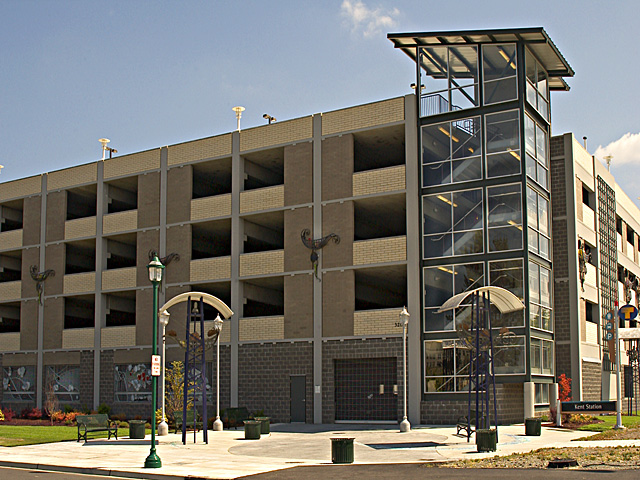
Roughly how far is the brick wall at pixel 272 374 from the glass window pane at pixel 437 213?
28.4ft

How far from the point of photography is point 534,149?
37.5 m

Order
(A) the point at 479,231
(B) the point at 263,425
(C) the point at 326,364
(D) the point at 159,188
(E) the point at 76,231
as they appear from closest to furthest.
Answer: (B) the point at 263,425 → (A) the point at 479,231 → (C) the point at 326,364 → (D) the point at 159,188 → (E) the point at 76,231

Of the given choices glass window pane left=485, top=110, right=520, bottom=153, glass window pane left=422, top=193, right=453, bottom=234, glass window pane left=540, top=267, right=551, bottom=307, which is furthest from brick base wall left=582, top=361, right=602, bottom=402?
Result: glass window pane left=485, top=110, right=520, bottom=153

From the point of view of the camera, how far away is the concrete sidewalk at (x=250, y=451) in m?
21.2

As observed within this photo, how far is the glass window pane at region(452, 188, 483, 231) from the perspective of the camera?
36094mm

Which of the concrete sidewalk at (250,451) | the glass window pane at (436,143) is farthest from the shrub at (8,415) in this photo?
the glass window pane at (436,143)

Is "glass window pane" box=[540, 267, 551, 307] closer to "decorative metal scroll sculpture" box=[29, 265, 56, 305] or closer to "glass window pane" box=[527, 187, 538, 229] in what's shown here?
"glass window pane" box=[527, 187, 538, 229]

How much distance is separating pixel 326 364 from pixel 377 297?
6.55 meters

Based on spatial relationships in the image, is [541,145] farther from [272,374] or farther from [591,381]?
[272,374]

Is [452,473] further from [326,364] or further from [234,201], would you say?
[234,201]

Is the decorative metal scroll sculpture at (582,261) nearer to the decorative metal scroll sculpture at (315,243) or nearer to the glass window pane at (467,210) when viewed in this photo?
the glass window pane at (467,210)

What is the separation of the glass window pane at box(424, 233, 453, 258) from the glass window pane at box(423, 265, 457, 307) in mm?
644

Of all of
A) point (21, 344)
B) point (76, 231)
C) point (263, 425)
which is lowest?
point (263, 425)

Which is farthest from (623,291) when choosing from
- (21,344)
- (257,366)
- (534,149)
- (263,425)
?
(21,344)
